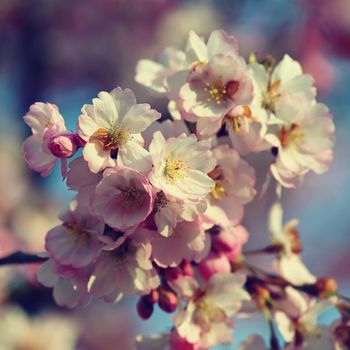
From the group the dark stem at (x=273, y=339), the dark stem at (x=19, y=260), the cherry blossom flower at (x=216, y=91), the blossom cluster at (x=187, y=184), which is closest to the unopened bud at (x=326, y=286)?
the blossom cluster at (x=187, y=184)

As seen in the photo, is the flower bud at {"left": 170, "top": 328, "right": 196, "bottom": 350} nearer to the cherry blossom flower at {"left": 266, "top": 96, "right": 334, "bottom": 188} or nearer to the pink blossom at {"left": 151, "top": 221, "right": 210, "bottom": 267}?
the pink blossom at {"left": 151, "top": 221, "right": 210, "bottom": 267}

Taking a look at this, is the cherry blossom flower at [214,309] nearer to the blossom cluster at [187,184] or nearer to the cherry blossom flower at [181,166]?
the blossom cluster at [187,184]

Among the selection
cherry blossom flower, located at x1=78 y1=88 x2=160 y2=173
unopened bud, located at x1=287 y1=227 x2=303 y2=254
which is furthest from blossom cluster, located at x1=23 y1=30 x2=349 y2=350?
unopened bud, located at x1=287 y1=227 x2=303 y2=254

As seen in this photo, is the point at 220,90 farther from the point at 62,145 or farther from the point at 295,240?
the point at 295,240

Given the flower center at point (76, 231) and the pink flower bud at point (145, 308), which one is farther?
the pink flower bud at point (145, 308)

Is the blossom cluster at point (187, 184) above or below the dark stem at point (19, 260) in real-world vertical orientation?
above

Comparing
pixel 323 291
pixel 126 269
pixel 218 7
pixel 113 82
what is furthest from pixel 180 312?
pixel 218 7
